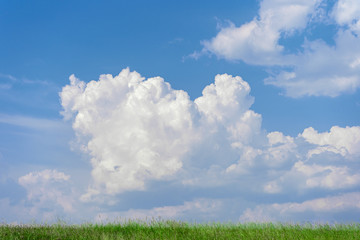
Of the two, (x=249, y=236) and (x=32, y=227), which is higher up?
(x=32, y=227)

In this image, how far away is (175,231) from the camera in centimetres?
1919

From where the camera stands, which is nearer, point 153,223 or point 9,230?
point 9,230

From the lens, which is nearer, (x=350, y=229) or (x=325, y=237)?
(x=325, y=237)

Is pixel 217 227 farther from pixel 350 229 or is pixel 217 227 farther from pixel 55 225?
pixel 55 225

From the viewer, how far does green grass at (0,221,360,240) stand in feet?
58.4

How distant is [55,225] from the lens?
2011 centimetres

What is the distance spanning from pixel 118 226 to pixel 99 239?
2.54 m

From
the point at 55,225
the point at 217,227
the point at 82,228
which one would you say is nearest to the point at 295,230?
the point at 217,227

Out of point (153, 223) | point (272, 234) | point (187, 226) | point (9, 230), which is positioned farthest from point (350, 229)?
point (9, 230)

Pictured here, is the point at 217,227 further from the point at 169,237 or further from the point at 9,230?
the point at 9,230

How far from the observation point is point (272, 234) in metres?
18.1

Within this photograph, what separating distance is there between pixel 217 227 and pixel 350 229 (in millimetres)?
6098

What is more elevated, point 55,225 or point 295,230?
point 55,225

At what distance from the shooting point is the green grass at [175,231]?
58.4 ft
